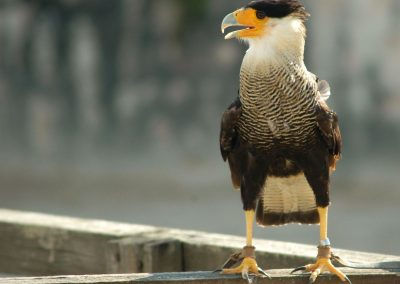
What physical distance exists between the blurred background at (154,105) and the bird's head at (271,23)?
16.9ft

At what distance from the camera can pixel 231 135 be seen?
3.73m

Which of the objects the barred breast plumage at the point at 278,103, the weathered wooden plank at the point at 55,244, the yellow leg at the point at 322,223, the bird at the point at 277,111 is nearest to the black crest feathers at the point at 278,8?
the bird at the point at 277,111

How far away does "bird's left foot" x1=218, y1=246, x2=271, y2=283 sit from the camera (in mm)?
3277

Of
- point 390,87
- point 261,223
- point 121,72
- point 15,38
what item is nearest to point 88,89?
point 121,72

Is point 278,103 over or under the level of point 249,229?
over

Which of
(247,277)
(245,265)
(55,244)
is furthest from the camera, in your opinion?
(55,244)

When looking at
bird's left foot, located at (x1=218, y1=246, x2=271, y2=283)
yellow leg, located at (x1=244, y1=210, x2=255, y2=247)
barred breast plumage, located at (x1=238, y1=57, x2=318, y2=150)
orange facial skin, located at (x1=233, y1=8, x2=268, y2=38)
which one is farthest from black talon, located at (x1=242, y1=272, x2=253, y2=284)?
orange facial skin, located at (x1=233, y1=8, x2=268, y2=38)

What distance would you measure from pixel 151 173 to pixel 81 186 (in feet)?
2.31

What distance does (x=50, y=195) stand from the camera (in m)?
9.71

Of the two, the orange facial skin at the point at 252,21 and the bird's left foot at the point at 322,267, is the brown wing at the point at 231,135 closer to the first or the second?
the orange facial skin at the point at 252,21

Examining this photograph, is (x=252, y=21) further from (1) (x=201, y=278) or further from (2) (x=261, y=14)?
(1) (x=201, y=278)

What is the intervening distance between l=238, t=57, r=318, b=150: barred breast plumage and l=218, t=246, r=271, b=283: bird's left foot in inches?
16.3

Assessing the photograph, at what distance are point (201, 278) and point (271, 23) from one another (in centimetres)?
101

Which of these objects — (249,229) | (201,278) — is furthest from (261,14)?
(201,278)
